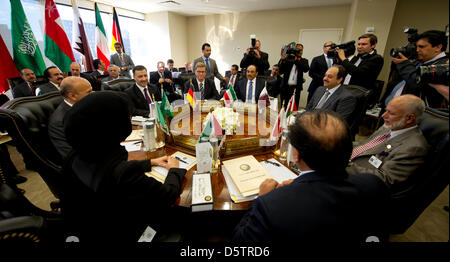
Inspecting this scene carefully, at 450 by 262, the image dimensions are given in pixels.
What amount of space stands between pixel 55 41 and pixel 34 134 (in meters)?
3.51

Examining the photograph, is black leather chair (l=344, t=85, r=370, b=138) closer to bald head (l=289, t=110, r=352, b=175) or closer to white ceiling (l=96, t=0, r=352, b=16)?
bald head (l=289, t=110, r=352, b=175)

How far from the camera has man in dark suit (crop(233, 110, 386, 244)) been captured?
65cm

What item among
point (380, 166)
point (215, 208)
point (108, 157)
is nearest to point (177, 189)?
point (215, 208)

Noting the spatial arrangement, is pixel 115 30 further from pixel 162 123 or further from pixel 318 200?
pixel 318 200

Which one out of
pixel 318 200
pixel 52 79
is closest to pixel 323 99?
pixel 318 200

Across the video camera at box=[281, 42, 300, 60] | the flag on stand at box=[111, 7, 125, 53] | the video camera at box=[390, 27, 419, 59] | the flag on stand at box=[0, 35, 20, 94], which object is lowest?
the flag on stand at box=[0, 35, 20, 94]

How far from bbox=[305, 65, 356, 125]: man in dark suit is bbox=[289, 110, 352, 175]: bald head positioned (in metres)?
1.71

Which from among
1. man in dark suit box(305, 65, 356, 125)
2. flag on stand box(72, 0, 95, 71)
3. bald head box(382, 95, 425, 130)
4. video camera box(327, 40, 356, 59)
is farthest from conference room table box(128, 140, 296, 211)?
flag on stand box(72, 0, 95, 71)

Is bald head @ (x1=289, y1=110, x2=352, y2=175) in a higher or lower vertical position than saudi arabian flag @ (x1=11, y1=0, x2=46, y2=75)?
lower

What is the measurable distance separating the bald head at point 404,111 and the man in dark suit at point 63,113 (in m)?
2.52

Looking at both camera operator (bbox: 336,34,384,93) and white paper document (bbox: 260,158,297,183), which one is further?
camera operator (bbox: 336,34,384,93)

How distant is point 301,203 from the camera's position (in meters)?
0.67

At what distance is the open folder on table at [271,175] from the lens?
1099 millimetres

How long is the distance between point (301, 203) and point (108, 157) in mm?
871
